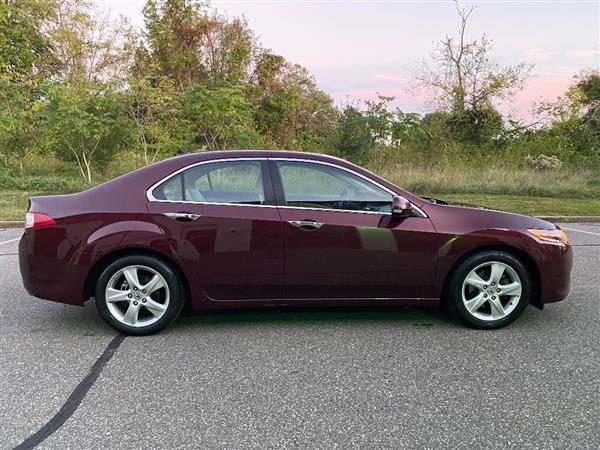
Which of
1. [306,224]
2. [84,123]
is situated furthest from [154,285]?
[84,123]

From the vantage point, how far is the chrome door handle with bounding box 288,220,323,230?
13.1 feet

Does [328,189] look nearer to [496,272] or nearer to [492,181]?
[496,272]

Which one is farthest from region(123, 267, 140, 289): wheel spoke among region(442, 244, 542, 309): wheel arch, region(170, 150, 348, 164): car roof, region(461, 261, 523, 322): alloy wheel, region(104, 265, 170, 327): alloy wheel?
region(461, 261, 523, 322): alloy wheel

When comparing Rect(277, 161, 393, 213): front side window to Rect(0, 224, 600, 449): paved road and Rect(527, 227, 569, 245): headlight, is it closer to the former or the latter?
Rect(0, 224, 600, 449): paved road

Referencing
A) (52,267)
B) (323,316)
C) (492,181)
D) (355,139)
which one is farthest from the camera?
(355,139)

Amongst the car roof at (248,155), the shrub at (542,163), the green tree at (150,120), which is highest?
the green tree at (150,120)

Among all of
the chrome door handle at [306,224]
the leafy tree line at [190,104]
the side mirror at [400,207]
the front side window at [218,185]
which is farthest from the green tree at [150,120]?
the side mirror at [400,207]

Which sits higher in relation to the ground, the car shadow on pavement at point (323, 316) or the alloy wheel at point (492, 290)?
the alloy wheel at point (492, 290)

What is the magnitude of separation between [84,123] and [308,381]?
13663mm

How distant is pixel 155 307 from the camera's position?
4.01 m

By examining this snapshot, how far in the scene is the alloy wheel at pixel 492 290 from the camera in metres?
4.15

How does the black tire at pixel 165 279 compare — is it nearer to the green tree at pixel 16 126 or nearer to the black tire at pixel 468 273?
the black tire at pixel 468 273

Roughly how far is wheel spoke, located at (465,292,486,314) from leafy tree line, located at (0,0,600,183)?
13.0 metres

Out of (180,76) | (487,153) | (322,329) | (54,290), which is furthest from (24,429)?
(180,76)
